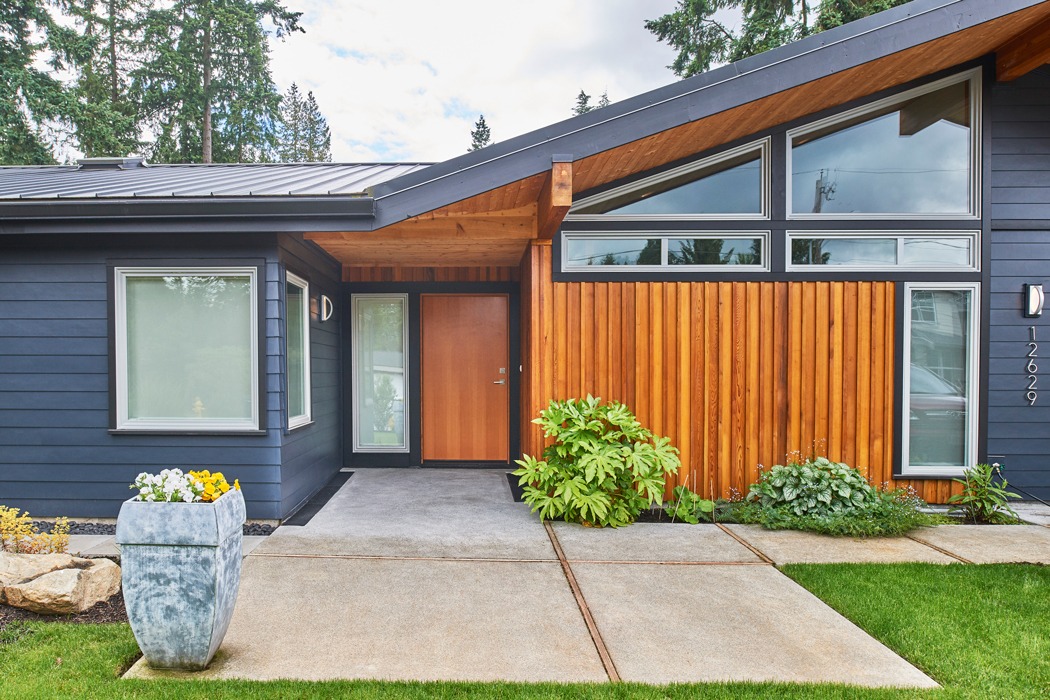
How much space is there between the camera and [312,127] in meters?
22.8

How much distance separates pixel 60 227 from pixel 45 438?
151cm

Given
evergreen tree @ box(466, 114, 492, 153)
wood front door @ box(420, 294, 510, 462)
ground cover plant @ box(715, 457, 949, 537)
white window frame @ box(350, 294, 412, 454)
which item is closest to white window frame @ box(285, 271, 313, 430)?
white window frame @ box(350, 294, 412, 454)

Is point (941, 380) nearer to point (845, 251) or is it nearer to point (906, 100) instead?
point (845, 251)

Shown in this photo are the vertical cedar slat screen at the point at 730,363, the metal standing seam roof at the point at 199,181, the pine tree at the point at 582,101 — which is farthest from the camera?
the pine tree at the point at 582,101

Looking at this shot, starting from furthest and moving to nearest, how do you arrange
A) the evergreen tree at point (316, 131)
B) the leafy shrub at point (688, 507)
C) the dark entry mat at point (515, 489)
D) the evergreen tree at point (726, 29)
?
the evergreen tree at point (316, 131)
the evergreen tree at point (726, 29)
the dark entry mat at point (515, 489)
the leafy shrub at point (688, 507)

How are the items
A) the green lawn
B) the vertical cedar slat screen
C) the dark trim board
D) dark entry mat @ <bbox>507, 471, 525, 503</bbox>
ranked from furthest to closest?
the dark trim board → dark entry mat @ <bbox>507, 471, 525, 503</bbox> → the vertical cedar slat screen → the green lawn

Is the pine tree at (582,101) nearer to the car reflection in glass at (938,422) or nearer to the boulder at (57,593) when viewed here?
the car reflection in glass at (938,422)

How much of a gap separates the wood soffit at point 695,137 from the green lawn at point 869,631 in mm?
2691

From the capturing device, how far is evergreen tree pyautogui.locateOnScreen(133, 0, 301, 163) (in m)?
14.6

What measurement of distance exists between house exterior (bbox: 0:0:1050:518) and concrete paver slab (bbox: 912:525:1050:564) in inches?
21.7

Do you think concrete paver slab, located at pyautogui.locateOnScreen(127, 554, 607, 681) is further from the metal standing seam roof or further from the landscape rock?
the metal standing seam roof

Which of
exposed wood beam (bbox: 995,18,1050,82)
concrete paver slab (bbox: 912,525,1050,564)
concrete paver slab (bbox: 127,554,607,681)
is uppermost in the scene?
exposed wood beam (bbox: 995,18,1050,82)

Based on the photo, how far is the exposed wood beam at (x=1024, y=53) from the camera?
409cm

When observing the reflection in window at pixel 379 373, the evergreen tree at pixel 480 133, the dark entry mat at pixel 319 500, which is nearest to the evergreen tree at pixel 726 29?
the reflection in window at pixel 379 373
